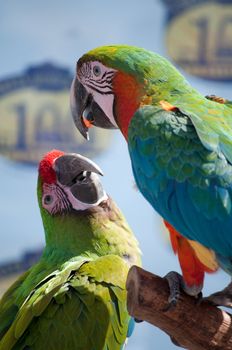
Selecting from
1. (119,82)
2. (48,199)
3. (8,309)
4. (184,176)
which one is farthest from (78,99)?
(8,309)

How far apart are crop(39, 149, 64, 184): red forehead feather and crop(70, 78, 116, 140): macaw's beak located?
0.37 feet

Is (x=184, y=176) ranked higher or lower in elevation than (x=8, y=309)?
higher

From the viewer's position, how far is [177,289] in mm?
1298

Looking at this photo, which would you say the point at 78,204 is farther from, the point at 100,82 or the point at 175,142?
the point at 175,142

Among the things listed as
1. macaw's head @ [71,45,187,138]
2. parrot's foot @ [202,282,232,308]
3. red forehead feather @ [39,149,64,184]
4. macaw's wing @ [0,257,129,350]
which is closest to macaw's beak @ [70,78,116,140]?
macaw's head @ [71,45,187,138]

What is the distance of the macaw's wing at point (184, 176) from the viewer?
50.3 inches

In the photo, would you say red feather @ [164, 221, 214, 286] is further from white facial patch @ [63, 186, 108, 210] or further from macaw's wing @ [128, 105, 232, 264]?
white facial patch @ [63, 186, 108, 210]

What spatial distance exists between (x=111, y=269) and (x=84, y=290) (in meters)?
0.08

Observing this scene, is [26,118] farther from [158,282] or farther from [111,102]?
[158,282]

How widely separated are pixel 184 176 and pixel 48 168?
1.46 ft

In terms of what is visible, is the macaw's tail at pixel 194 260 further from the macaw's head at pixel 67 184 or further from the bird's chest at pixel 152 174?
the macaw's head at pixel 67 184

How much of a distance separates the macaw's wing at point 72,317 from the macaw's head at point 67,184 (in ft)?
0.78

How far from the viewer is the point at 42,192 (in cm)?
168

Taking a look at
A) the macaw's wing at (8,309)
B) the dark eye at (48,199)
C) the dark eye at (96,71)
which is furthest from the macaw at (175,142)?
the macaw's wing at (8,309)
